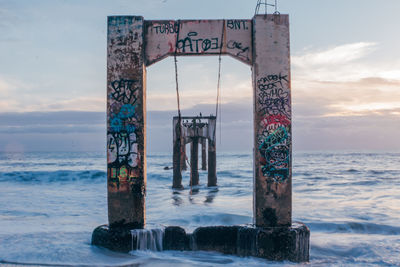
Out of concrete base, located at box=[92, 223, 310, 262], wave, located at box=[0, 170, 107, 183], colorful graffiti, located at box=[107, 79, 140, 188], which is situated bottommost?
wave, located at box=[0, 170, 107, 183]

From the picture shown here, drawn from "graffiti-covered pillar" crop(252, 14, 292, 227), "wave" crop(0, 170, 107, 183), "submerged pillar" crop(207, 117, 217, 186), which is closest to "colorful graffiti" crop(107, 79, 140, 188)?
"graffiti-covered pillar" crop(252, 14, 292, 227)

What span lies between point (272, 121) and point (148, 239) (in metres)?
2.84

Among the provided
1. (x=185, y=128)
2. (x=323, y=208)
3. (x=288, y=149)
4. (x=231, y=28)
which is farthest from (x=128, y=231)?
(x=185, y=128)

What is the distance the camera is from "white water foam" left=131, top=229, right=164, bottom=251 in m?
5.57

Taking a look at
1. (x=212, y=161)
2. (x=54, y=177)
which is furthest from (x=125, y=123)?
(x=54, y=177)

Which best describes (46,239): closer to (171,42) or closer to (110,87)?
(110,87)

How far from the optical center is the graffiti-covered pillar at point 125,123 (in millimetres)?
5641

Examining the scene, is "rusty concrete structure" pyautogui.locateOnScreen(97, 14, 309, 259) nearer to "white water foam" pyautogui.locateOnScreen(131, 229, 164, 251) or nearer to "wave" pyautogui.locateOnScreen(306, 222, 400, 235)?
"white water foam" pyautogui.locateOnScreen(131, 229, 164, 251)

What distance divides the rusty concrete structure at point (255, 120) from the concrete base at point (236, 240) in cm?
18

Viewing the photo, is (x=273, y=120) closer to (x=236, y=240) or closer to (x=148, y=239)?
(x=236, y=240)

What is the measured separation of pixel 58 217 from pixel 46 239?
4548 millimetres

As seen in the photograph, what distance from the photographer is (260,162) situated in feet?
18.6

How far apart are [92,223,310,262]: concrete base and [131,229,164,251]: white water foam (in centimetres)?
6

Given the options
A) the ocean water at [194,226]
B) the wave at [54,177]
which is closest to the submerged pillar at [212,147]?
the ocean water at [194,226]
